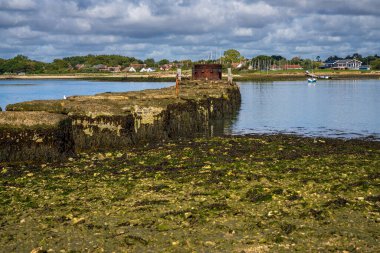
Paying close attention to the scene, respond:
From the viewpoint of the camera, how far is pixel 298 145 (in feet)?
63.3

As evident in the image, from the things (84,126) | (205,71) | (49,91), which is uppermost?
(205,71)

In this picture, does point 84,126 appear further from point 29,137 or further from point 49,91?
point 49,91

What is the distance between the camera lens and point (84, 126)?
18453 mm

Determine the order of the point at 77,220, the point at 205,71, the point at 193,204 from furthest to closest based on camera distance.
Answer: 1. the point at 205,71
2. the point at 193,204
3. the point at 77,220

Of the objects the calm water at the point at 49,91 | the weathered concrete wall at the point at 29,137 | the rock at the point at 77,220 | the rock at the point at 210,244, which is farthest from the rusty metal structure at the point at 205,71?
the rock at the point at 210,244

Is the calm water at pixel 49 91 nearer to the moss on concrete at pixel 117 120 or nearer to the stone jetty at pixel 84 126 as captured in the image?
the moss on concrete at pixel 117 120

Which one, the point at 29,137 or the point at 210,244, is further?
the point at 29,137

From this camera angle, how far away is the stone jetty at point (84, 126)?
592 inches

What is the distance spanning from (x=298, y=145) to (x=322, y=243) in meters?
11.6

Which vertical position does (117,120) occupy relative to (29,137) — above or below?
above

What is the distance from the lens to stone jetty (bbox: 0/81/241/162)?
592 inches

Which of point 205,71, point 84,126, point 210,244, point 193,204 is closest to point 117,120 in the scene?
point 84,126

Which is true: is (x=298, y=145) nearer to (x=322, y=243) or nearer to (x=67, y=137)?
(x=67, y=137)

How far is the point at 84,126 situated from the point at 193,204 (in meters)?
9.61
